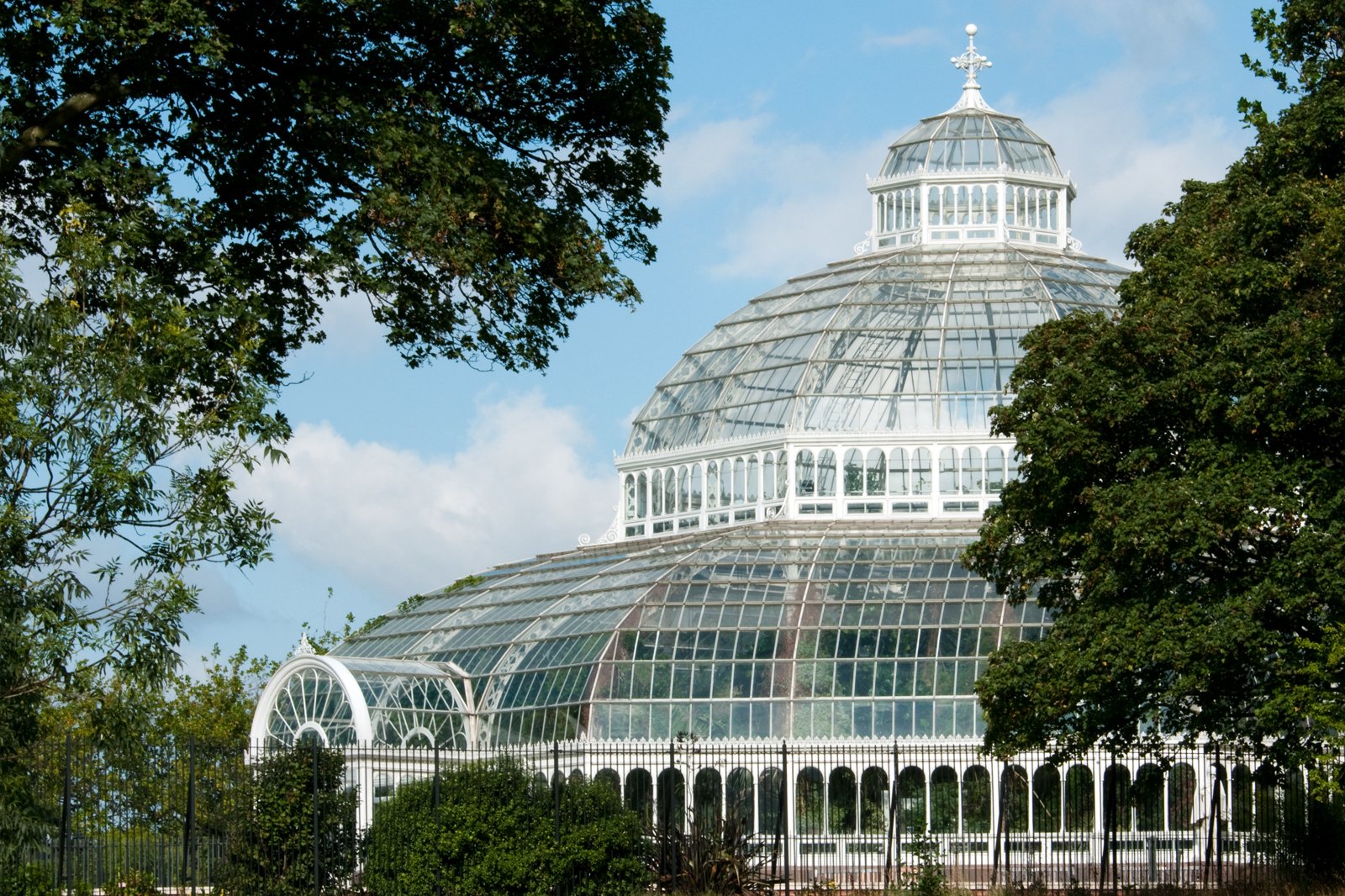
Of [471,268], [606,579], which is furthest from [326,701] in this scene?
[471,268]

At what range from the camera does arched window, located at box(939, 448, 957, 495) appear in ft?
197

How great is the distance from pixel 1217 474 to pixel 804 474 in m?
31.0

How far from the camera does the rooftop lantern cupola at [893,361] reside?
2386 inches

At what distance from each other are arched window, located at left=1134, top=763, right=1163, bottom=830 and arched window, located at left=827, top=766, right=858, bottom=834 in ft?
19.9

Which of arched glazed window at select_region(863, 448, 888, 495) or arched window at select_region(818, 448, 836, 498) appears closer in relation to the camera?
arched glazed window at select_region(863, 448, 888, 495)

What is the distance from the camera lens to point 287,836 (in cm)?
3481

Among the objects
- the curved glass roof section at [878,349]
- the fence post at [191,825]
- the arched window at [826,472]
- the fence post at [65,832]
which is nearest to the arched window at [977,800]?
the arched window at [826,472]

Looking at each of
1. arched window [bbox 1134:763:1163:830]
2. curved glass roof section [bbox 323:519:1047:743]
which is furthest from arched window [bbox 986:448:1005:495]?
arched window [bbox 1134:763:1163:830]

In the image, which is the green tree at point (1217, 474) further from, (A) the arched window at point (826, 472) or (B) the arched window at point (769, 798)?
(A) the arched window at point (826, 472)

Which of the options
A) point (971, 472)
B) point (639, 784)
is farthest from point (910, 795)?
point (971, 472)

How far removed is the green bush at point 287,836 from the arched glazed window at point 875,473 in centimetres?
2775

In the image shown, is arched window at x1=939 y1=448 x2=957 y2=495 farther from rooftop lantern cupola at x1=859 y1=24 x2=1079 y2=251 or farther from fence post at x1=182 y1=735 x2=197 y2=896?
fence post at x1=182 y1=735 x2=197 y2=896

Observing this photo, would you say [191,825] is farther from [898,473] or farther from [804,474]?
[898,473]

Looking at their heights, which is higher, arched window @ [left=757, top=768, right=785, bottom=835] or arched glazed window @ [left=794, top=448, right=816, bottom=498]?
arched glazed window @ [left=794, top=448, right=816, bottom=498]
